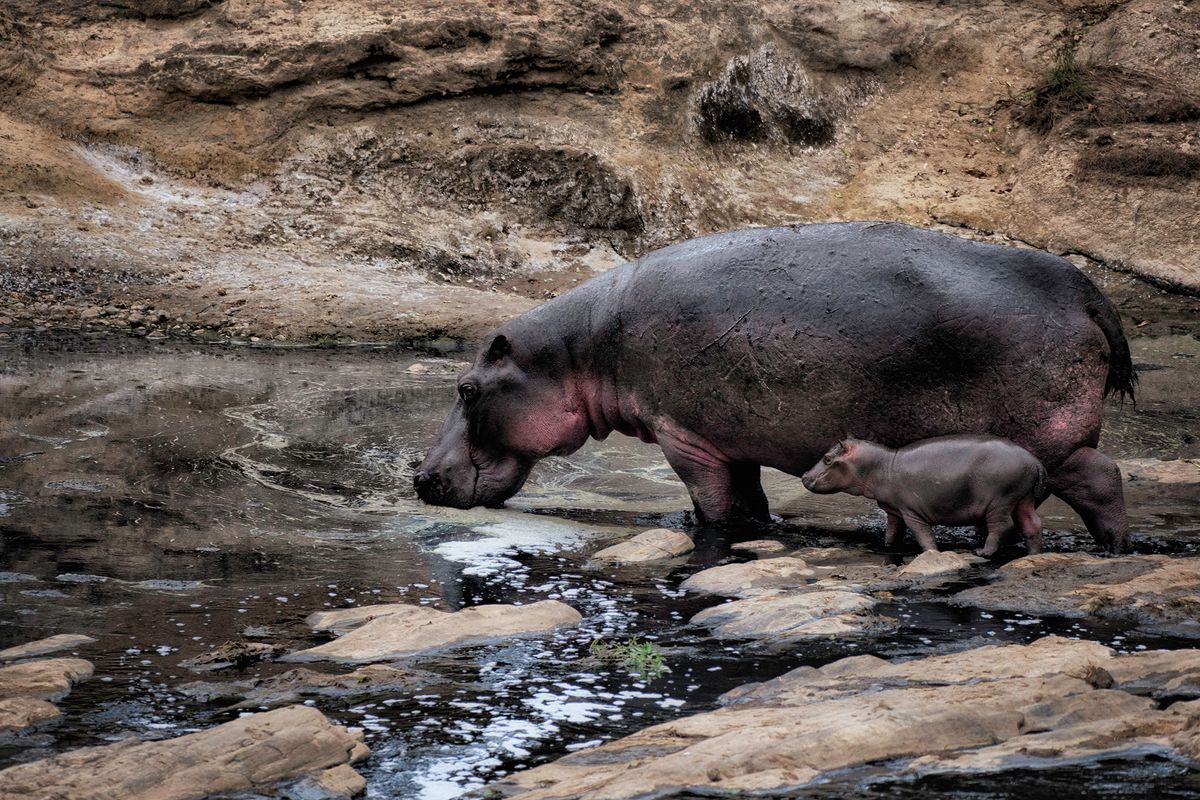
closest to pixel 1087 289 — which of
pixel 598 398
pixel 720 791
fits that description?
pixel 598 398

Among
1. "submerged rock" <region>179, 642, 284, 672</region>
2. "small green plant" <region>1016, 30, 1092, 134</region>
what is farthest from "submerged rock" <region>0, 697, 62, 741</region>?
"small green plant" <region>1016, 30, 1092, 134</region>

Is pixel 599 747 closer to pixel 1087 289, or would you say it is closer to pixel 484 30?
pixel 1087 289

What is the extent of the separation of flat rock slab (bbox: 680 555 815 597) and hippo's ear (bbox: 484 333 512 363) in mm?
2069

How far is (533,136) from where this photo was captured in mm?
16844

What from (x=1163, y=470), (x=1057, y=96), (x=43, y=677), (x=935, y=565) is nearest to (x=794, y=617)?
(x=935, y=565)

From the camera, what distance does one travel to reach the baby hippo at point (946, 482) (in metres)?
6.07

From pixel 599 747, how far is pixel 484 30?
1433 cm

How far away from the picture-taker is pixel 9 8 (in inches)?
661

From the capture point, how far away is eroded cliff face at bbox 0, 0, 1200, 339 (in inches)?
603

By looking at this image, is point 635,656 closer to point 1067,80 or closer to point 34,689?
point 34,689

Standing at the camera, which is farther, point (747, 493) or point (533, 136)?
point (533, 136)

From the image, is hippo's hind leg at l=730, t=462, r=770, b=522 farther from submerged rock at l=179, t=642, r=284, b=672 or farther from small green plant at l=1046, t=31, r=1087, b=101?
small green plant at l=1046, t=31, r=1087, b=101

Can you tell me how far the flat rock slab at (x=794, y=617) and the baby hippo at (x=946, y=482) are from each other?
3.22ft

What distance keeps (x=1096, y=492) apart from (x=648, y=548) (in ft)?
6.48
